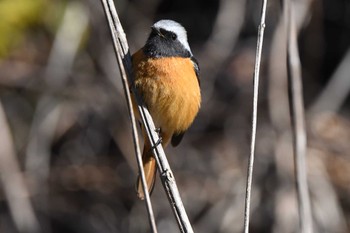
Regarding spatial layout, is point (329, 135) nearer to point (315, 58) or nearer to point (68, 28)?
point (315, 58)

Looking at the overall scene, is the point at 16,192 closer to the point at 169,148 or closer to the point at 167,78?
the point at 169,148

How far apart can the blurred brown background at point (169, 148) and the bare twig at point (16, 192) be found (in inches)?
0.4

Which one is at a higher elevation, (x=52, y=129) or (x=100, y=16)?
(x=100, y=16)

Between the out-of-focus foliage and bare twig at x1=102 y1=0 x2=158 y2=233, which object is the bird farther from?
the out-of-focus foliage

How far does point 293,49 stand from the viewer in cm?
336

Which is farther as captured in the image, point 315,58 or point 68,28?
point 315,58

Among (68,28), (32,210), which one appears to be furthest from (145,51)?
(32,210)

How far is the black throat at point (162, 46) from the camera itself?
392cm

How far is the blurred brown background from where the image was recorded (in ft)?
19.8

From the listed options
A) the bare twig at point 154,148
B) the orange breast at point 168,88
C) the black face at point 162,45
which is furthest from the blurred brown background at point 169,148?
the bare twig at point 154,148

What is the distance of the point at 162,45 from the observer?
398 centimetres

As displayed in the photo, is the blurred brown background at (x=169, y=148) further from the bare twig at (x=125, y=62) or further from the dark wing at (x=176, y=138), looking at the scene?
the bare twig at (x=125, y=62)

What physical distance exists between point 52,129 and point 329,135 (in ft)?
8.20

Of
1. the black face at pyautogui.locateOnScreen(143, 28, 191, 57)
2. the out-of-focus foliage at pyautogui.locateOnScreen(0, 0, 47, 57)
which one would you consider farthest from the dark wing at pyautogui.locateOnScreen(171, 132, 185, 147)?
the out-of-focus foliage at pyautogui.locateOnScreen(0, 0, 47, 57)
